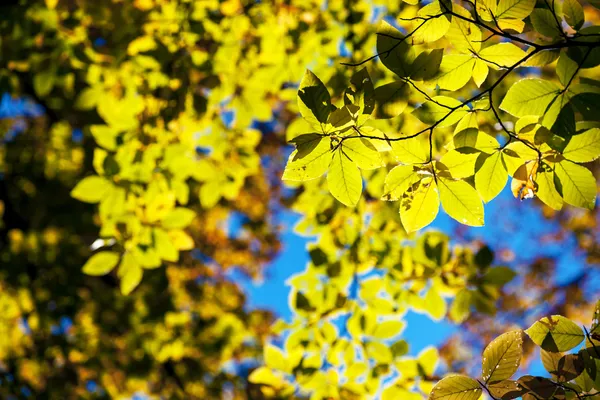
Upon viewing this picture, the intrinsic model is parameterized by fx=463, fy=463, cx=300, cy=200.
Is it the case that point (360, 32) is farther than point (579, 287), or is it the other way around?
point (579, 287)

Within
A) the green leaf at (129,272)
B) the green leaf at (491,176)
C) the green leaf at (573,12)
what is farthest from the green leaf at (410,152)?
the green leaf at (129,272)

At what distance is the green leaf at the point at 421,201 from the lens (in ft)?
3.13

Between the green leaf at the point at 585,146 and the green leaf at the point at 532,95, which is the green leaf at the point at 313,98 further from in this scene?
the green leaf at the point at 585,146

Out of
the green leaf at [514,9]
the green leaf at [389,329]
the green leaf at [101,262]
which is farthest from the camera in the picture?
the green leaf at [389,329]

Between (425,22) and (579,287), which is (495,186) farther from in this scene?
(579,287)

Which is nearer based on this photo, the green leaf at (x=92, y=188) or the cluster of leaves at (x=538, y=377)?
the cluster of leaves at (x=538, y=377)

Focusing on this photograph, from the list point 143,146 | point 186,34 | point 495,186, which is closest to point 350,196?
point 495,186

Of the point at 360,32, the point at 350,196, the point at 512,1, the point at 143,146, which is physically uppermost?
the point at 360,32

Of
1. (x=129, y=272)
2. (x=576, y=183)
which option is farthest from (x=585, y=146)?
(x=129, y=272)

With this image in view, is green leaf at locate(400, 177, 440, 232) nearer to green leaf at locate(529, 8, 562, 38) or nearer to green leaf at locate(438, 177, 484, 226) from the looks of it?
green leaf at locate(438, 177, 484, 226)

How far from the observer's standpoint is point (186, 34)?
2221mm

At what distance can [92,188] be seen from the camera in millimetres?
1815

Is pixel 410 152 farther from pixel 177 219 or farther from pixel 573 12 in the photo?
pixel 177 219

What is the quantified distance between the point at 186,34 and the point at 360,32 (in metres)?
0.88
